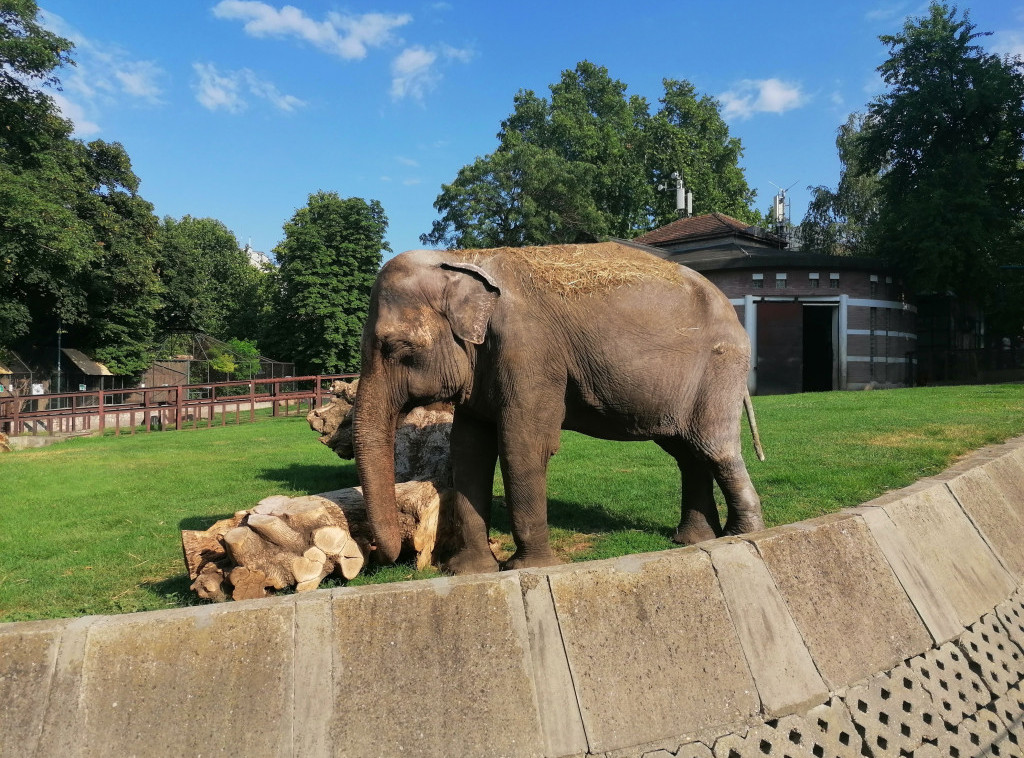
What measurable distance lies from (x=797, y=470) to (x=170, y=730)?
22.0 ft

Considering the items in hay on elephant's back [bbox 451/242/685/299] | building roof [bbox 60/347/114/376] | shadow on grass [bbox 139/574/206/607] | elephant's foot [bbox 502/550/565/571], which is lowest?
shadow on grass [bbox 139/574/206/607]

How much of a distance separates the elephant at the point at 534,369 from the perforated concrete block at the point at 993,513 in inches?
68.9

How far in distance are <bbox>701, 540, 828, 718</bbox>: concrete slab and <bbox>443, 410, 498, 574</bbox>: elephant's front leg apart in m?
1.79

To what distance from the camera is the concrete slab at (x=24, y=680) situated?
2752mm

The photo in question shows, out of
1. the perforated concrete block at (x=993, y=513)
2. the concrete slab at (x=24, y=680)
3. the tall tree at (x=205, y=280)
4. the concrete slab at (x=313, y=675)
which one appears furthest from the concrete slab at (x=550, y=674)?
the tall tree at (x=205, y=280)

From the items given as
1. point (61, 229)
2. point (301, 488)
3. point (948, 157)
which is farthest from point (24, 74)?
point (948, 157)

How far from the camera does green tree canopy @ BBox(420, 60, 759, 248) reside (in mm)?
35219

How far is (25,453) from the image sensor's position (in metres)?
15.0

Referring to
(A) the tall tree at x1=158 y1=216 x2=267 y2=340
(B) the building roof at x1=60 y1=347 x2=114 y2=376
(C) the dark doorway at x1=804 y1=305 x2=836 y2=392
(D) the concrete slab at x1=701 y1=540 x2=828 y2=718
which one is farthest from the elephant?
(A) the tall tree at x1=158 y1=216 x2=267 y2=340

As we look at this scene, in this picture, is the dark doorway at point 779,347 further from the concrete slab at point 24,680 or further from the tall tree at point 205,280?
the tall tree at point 205,280

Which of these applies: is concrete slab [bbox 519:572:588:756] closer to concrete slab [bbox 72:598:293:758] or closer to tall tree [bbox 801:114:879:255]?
concrete slab [bbox 72:598:293:758]

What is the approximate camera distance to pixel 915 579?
4395 millimetres

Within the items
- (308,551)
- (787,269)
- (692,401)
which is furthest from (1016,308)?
(308,551)

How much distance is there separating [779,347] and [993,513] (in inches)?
798
